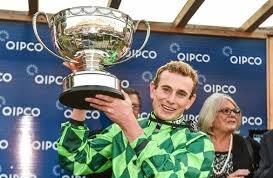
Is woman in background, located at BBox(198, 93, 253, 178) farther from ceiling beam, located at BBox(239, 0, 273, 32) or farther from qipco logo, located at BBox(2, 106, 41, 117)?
qipco logo, located at BBox(2, 106, 41, 117)

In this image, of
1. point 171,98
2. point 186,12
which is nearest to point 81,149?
point 171,98

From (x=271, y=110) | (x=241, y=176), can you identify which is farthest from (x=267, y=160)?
(x=271, y=110)

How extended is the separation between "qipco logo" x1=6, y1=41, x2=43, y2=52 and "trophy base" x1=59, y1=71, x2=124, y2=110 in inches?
109

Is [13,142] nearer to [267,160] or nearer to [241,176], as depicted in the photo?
[241,176]

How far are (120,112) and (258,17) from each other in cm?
310

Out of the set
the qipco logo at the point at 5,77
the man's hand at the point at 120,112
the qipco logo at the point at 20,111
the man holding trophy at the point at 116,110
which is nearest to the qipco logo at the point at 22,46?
the qipco logo at the point at 5,77

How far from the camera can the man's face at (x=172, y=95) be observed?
5.57 feet

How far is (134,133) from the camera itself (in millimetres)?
1563

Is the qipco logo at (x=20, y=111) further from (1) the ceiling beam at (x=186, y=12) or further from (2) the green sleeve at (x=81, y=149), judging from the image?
(2) the green sleeve at (x=81, y=149)

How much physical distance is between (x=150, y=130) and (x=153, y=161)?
0.22 meters

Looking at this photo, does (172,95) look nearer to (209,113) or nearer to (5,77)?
(209,113)

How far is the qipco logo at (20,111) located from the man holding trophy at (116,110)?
2481mm

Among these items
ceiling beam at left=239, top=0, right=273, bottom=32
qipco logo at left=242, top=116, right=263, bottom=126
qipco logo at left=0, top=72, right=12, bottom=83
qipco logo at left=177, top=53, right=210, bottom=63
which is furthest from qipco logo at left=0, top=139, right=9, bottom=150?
ceiling beam at left=239, top=0, right=273, bottom=32

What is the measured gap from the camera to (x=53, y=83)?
4.39 meters
